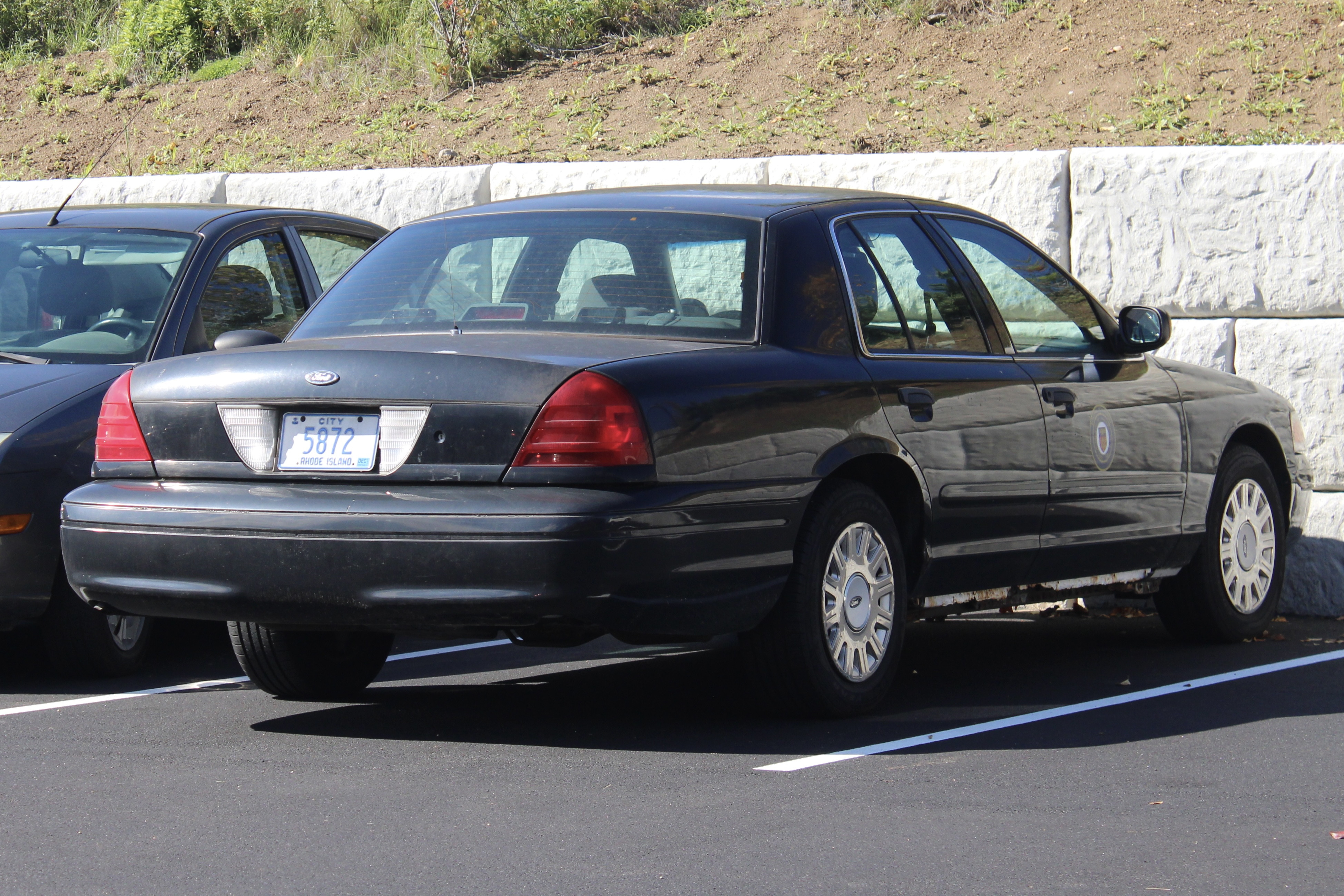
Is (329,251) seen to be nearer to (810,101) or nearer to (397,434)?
(397,434)

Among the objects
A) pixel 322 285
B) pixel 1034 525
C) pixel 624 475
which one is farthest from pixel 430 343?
pixel 322 285

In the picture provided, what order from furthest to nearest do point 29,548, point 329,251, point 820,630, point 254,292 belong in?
point 329,251 < point 254,292 < point 29,548 < point 820,630

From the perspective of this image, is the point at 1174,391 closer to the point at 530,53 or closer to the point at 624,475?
the point at 624,475

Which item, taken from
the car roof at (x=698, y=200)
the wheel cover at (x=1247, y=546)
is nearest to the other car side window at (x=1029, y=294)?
the car roof at (x=698, y=200)

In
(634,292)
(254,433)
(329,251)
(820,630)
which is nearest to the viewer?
(254,433)

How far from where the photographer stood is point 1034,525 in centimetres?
620

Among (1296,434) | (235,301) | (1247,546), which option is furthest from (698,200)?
(1296,434)

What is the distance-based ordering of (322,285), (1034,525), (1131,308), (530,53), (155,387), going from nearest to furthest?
(155,387), (1034,525), (1131,308), (322,285), (530,53)

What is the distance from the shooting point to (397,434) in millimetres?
4887

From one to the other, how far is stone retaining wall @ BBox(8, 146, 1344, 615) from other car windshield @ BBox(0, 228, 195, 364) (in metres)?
1.63

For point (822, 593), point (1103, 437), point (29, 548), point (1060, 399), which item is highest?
point (1060, 399)

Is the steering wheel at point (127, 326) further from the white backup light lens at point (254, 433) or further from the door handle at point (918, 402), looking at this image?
the door handle at point (918, 402)

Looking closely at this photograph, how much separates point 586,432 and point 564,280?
3.20 ft

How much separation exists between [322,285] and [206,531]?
2951 mm
